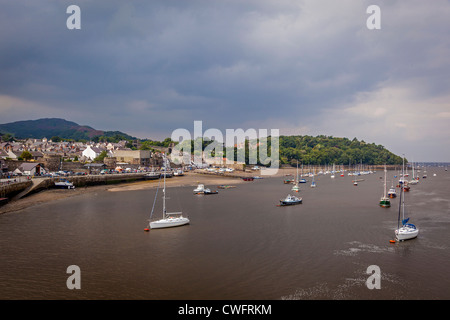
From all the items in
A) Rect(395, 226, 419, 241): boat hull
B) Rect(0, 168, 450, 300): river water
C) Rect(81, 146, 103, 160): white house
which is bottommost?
Rect(0, 168, 450, 300): river water

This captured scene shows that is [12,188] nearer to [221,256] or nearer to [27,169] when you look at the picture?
[27,169]

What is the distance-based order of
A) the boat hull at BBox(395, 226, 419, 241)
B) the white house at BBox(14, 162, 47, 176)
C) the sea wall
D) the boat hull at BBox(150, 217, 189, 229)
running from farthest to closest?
the white house at BBox(14, 162, 47, 176) < the sea wall < the boat hull at BBox(150, 217, 189, 229) < the boat hull at BBox(395, 226, 419, 241)

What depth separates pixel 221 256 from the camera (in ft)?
79.0

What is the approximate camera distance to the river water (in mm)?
18094

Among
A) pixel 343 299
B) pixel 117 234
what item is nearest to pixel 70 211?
pixel 117 234

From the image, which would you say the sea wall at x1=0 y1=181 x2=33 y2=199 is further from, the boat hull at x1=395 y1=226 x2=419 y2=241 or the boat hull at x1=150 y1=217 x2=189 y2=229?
the boat hull at x1=395 y1=226 x2=419 y2=241

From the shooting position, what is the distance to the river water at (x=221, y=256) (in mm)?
18094

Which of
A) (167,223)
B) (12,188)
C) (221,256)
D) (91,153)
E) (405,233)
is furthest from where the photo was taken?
(91,153)

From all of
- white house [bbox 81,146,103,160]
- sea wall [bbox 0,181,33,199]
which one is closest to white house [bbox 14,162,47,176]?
sea wall [bbox 0,181,33,199]

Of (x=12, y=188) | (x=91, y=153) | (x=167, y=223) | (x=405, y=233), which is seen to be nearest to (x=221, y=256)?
(x=167, y=223)

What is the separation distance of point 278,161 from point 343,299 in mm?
165796

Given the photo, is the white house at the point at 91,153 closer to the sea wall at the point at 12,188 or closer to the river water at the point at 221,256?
the sea wall at the point at 12,188
